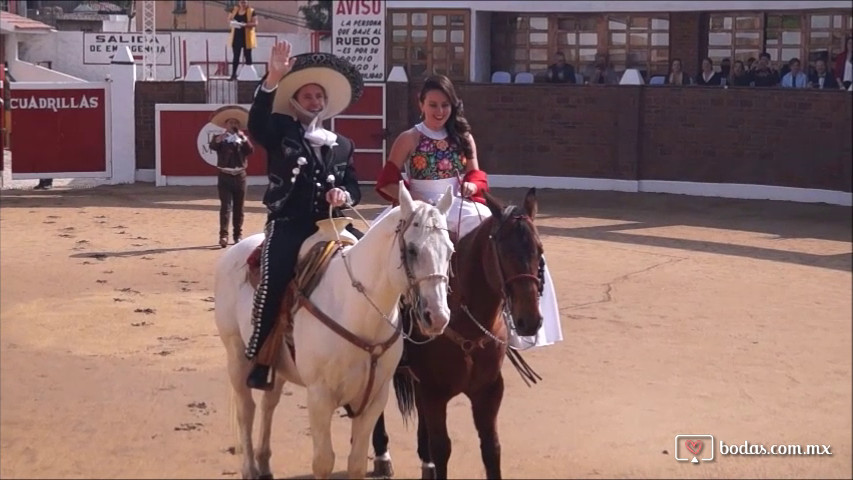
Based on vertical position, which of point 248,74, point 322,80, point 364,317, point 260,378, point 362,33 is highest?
point 362,33

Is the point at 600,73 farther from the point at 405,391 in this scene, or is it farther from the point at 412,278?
the point at 412,278

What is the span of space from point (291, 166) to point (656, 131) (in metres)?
14.1

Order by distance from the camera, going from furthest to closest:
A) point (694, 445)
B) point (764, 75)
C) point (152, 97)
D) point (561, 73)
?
1. point (561, 73)
2. point (152, 97)
3. point (764, 75)
4. point (694, 445)

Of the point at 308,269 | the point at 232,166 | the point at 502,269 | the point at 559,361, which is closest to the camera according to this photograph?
the point at 502,269

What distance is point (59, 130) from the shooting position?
1973 centimetres

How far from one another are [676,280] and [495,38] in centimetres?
1160

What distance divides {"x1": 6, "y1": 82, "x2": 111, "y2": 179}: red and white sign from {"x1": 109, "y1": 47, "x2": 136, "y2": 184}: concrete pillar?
106 mm

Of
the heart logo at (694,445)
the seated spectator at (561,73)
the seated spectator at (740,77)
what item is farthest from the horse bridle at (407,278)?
the seated spectator at (561,73)

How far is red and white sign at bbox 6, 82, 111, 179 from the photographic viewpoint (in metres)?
19.5

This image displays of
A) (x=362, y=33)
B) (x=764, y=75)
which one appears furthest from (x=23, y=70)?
(x=764, y=75)

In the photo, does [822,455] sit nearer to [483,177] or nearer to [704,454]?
[704,454]

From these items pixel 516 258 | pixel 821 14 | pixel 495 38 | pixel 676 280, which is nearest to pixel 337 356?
pixel 516 258

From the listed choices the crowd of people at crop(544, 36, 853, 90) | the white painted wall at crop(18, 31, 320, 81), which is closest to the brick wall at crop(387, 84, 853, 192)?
the crowd of people at crop(544, 36, 853, 90)

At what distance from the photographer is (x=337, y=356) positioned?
5.29m
